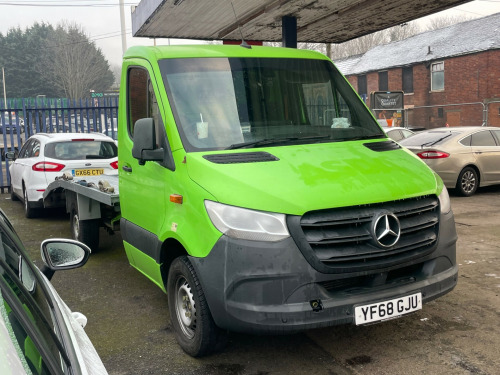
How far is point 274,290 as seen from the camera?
129 inches

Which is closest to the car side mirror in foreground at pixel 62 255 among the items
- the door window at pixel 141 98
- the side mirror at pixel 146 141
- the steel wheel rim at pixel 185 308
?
the steel wheel rim at pixel 185 308

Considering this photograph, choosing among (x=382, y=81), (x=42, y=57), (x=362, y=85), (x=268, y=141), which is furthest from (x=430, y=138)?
(x=42, y=57)

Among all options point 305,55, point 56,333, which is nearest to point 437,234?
point 305,55

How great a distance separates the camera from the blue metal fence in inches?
510

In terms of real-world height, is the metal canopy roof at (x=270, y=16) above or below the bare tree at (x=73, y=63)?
below

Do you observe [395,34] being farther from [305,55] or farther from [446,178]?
[305,55]

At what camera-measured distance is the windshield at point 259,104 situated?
13.4 ft

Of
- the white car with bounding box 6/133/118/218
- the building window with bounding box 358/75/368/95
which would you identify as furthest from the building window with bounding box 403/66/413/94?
the white car with bounding box 6/133/118/218

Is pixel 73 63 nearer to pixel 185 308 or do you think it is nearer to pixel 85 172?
pixel 85 172

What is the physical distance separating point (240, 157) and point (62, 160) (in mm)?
6175

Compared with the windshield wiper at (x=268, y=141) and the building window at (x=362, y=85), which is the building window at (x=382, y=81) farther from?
the windshield wiper at (x=268, y=141)

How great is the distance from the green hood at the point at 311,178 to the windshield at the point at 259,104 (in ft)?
0.76

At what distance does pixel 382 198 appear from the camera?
11.5ft

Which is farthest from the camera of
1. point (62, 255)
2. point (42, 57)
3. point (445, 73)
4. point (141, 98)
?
point (42, 57)
